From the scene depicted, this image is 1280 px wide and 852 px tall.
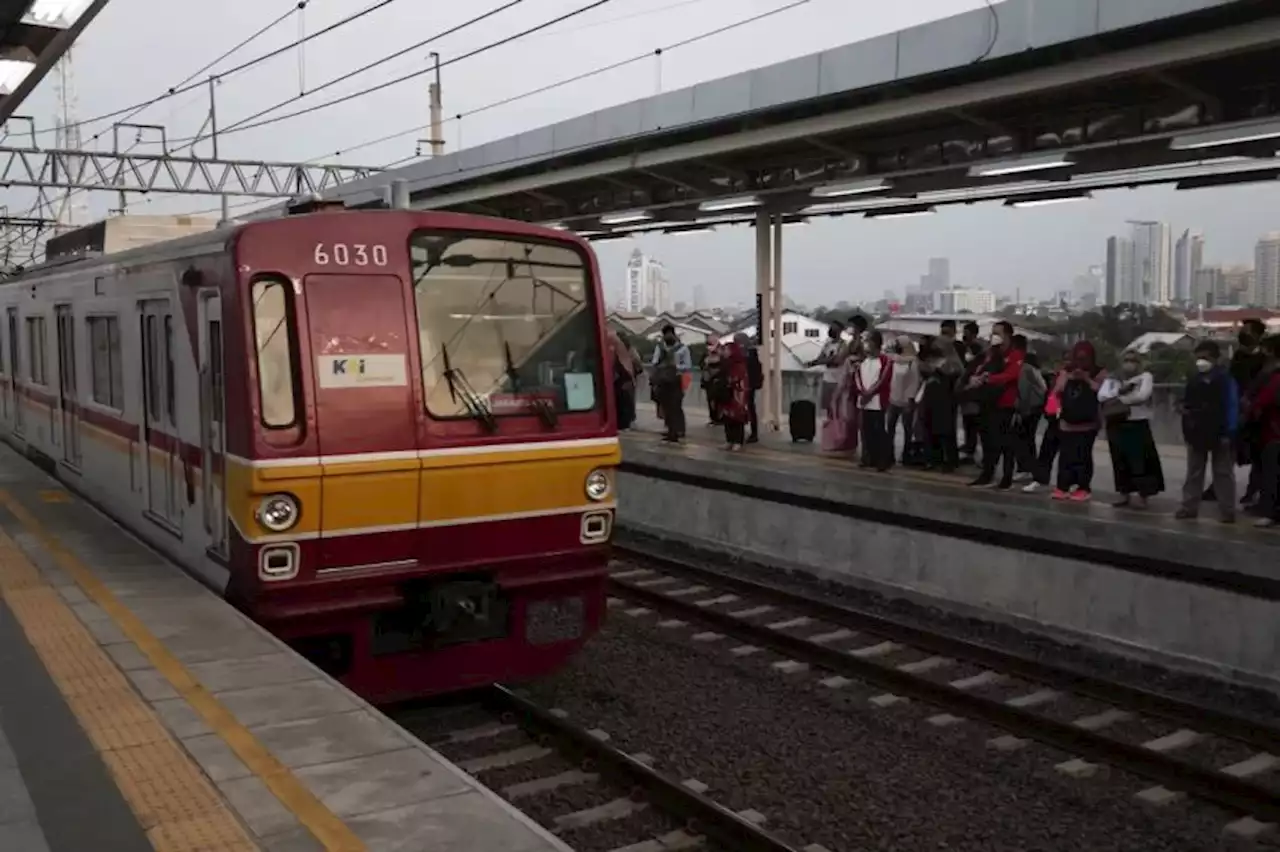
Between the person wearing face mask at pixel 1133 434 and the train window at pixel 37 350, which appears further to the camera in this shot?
the train window at pixel 37 350

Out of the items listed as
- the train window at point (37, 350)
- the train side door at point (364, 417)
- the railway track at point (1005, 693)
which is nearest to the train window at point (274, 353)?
the train side door at point (364, 417)

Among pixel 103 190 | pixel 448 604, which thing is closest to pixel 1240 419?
pixel 448 604

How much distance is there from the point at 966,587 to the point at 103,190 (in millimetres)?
23011

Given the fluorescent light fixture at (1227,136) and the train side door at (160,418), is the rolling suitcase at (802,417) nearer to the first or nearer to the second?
the fluorescent light fixture at (1227,136)

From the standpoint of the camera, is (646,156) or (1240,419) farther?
(646,156)

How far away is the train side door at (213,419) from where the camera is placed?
6148 mm

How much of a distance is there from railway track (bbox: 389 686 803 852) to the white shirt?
6.57 m

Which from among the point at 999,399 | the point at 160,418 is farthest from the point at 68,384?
the point at 999,399

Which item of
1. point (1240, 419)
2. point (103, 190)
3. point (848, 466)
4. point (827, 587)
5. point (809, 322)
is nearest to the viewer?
point (1240, 419)

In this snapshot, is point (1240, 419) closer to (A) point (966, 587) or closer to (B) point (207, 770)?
(A) point (966, 587)

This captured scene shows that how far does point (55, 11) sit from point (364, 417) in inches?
207

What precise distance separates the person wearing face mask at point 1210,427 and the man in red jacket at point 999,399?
1.80m

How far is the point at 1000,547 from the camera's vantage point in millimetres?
9555

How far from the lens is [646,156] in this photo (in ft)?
46.1
